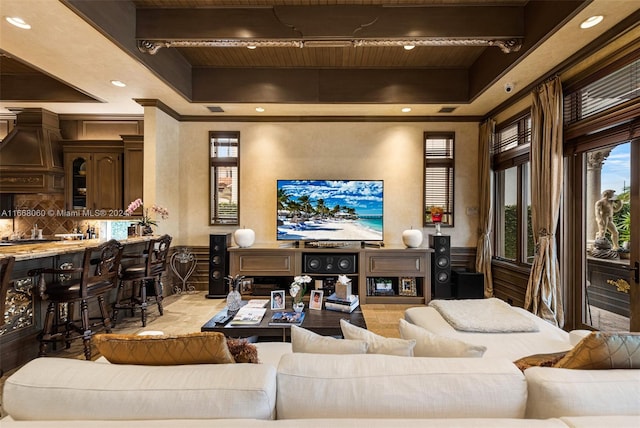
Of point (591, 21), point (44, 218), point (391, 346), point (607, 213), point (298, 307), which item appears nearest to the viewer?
point (391, 346)

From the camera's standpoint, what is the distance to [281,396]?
104cm

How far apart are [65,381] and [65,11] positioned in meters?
2.90

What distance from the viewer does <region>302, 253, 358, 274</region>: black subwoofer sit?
4703 millimetres

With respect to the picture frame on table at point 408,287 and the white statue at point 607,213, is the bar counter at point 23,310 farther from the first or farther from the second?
the white statue at point 607,213

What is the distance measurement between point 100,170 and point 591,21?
21.8ft

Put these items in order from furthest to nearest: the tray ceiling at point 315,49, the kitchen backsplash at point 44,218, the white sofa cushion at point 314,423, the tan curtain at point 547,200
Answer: the kitchen backsplash at point 44,218 < the tan curtain at point 547,200 < the tray ceiling at point 315,49 < the white sofa cushion at point 314,423

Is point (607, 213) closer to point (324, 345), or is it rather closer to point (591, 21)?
point (591, 21)

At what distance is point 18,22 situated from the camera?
2.74 m

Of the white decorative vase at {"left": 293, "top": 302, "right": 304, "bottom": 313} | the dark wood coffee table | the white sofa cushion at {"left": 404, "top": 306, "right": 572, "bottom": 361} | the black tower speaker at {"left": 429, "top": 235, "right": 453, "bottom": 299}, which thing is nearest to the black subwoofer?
the black tower speaker at {"left": 429, "top": 235, "right": 453, "bottom": 299}

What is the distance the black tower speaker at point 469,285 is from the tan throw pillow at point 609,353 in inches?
145

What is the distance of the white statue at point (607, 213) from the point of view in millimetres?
2867

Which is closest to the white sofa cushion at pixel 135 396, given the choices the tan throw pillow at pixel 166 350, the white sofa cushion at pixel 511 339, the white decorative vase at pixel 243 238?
the tan throw pillow at pixel 166 350

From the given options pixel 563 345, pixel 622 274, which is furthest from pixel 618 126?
pixel 563 345

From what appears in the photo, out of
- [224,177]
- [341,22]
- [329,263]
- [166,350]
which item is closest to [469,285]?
[329,263]
